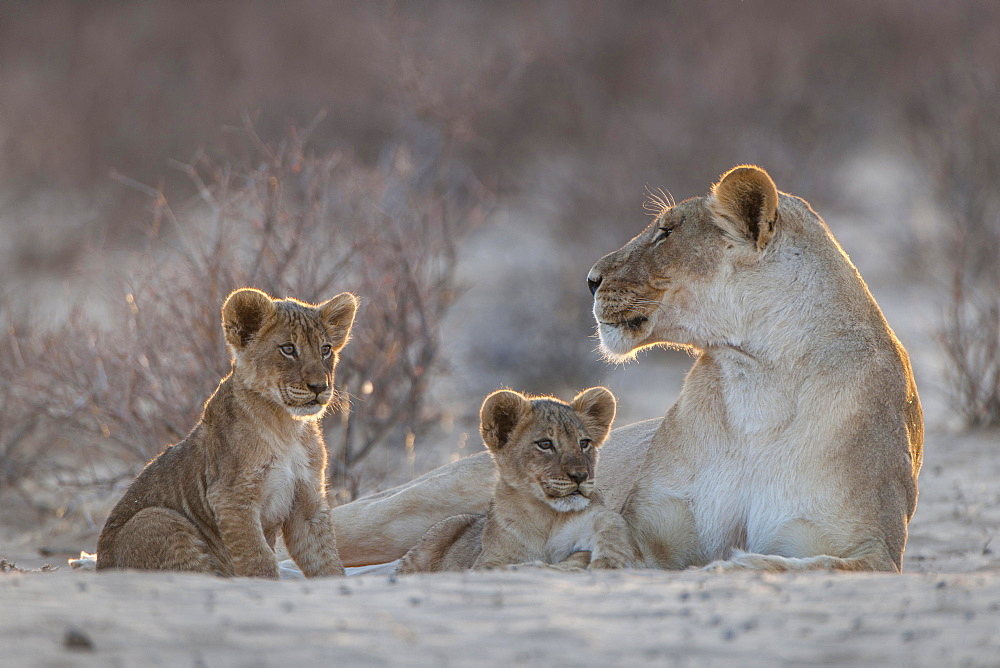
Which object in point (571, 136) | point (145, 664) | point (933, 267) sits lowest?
point (145, 664)

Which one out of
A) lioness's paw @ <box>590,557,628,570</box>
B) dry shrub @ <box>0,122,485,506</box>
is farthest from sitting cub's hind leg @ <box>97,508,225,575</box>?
dry shrub @ <box>0,122,485,506</box>

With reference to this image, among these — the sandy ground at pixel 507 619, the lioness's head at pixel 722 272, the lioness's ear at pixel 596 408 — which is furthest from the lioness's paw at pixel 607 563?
the lioness's head at pixel 722 272

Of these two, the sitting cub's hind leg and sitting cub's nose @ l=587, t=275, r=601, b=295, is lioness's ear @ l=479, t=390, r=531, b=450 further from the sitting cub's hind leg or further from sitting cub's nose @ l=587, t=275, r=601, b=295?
the sitting cub's hind leg

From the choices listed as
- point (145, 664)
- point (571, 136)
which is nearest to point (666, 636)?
point (145, 664)

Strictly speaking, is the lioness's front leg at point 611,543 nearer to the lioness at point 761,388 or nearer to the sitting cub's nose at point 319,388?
the lioness at point 761,388

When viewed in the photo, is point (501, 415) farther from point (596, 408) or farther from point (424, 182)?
point (424, 182)

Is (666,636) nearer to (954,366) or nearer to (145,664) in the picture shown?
(145,664)

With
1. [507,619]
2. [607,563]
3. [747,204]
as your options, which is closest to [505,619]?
[507,619]

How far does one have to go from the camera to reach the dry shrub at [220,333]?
6.39 metres

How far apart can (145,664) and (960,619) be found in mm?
Result: 1921

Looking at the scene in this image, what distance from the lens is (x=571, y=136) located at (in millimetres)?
19062

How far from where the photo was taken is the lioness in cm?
404

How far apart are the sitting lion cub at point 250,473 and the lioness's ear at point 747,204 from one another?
54.6 inches

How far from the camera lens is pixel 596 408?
4.69m
